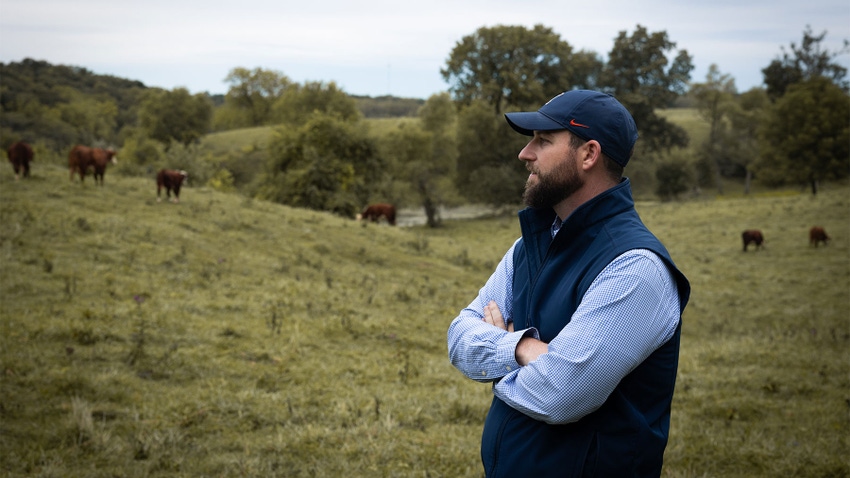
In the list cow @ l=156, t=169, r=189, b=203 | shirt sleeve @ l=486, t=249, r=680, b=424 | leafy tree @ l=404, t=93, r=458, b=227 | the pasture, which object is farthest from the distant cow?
shirt sleeve @ l=486, t=249, r=680, b=424

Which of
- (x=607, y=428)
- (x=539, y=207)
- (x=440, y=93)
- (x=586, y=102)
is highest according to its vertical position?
(x=440, y=93)

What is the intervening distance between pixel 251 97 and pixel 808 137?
264 feet

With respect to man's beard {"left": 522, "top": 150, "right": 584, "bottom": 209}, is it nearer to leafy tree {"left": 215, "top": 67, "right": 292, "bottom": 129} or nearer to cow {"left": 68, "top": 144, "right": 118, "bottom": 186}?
cow {"left": 68, "top": 144, "right": 118, "bottom": 186}

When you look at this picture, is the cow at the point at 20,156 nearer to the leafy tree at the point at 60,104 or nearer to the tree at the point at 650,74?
the leafy tree at the point at 60,104

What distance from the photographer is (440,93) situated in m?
63.6

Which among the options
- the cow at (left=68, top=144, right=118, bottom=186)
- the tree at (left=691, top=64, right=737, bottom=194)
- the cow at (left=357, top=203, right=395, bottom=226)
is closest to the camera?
the cow at (left=68, top=144, right=118, bottom=186)

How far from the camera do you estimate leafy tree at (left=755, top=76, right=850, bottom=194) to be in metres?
50.8

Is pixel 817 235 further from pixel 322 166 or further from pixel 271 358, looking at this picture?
pixel 271 358

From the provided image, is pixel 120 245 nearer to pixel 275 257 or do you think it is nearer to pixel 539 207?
pixel 275 257

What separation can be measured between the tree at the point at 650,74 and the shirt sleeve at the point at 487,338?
70995mm

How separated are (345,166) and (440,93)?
25.0 m

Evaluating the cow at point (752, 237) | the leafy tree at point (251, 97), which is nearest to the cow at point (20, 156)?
the cow at point (752, 237)

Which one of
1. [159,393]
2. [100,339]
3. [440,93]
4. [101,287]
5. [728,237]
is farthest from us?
[440,93]

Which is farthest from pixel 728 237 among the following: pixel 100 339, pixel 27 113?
pixel 27 113
